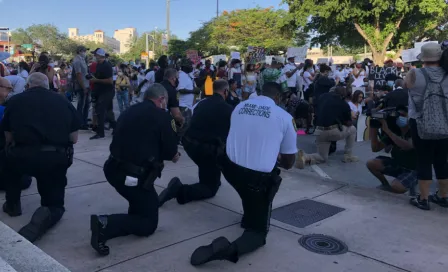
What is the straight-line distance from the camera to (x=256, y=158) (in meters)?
3.50

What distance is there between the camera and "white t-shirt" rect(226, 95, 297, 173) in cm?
346

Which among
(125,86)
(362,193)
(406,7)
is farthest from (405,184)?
(406,7)

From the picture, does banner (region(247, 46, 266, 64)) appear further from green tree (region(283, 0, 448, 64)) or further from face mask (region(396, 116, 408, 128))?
face mask (region(396, 116, 408, 128))

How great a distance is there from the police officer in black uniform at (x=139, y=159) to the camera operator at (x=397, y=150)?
110 inches

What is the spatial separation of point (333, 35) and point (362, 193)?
1023 inches

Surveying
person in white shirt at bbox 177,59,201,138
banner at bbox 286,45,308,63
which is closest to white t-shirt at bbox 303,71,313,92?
banner at bbox 286,45,308,63

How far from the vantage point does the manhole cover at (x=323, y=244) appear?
3709mm

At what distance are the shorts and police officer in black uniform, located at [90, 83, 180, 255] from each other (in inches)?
114

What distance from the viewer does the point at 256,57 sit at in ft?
50.9

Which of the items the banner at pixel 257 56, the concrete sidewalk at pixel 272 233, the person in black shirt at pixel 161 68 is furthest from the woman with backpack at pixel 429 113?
the banner at pixel 257 56

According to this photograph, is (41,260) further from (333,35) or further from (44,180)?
(333,35)

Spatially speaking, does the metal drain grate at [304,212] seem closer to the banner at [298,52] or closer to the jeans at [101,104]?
the jeans at [101,104]

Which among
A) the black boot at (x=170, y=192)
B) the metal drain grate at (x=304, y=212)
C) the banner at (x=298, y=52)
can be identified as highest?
the banner at (x=298, y=52)

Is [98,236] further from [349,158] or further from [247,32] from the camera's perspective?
[247,32]
